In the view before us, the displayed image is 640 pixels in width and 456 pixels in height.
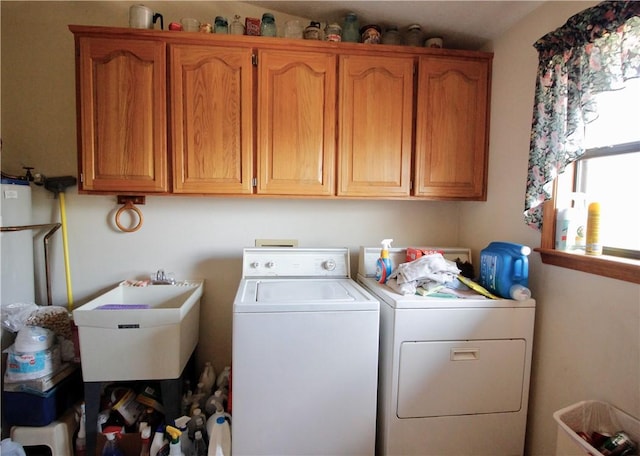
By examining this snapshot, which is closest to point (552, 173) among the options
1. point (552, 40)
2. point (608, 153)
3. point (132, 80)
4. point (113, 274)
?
point (608, 153)

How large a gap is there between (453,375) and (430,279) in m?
0.44

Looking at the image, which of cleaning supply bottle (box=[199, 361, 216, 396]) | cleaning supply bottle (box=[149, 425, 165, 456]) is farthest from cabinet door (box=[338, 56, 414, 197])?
cleaning supply bottle (box=[149, 425, 165, 456])

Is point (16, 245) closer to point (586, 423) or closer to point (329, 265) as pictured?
point (329, 265)

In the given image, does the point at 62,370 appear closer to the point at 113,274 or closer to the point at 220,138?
the point at 113,274

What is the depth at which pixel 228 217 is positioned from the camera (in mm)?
1972

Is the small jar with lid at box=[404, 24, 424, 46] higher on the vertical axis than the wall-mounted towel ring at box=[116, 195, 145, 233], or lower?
higher

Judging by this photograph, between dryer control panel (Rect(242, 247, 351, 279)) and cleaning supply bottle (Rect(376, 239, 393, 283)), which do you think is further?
dryer control panel (Rect(242, 247, 351, 279))

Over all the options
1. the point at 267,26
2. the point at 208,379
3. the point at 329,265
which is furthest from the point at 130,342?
the point at 267,26

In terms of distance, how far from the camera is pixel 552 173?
1.28 meters

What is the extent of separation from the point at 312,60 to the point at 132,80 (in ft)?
3.11

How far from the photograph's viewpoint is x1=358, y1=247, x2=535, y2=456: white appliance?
52.6 inches

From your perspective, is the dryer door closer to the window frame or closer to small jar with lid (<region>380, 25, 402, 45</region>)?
the window frame

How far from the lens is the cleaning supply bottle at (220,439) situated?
1.36 metres

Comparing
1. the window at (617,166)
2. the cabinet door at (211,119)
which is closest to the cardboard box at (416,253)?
the window at (617,166)
